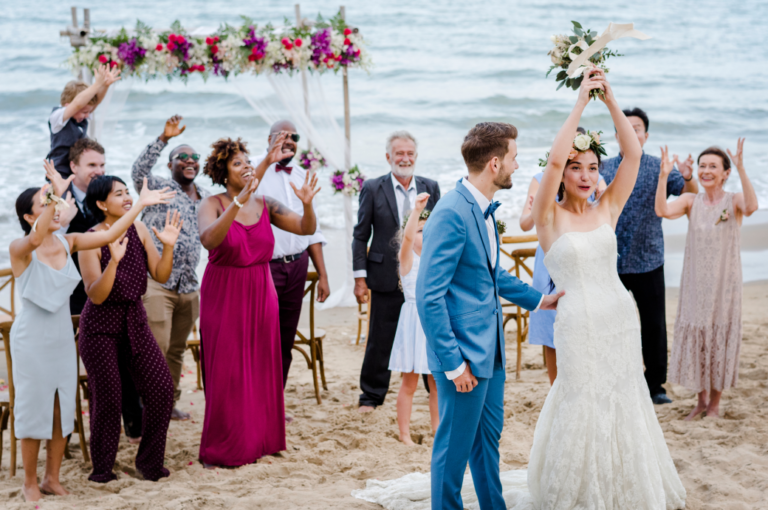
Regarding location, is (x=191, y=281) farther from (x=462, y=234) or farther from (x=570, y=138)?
(x=570, y=138)

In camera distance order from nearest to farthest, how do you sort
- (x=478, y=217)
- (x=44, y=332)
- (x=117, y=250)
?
(x=478, y=217), (x=44, y=332), (x=117, y=250)

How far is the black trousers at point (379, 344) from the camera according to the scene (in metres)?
5.59

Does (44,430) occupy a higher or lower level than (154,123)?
lower

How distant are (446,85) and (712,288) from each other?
18703 mm

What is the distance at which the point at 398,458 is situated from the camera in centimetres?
455

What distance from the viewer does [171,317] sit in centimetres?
521

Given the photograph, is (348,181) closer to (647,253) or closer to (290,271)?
(290,271)

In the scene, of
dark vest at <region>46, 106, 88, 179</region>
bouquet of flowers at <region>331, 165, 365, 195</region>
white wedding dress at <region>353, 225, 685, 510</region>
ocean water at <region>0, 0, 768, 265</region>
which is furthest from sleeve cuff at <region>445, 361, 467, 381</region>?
ocean water at <region>0, 0, 768, 265</region>

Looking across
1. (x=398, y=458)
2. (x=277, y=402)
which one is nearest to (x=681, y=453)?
(x=398, y=458)

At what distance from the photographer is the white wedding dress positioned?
3.28m

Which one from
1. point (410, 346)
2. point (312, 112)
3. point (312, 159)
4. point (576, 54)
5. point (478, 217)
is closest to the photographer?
point (478, 217)

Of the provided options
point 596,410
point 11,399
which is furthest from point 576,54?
point 11,399

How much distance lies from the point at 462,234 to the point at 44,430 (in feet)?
8.88

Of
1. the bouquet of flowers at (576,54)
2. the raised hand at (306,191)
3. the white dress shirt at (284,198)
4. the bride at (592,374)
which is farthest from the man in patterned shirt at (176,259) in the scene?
the bouquet of flowers at (576,54)
